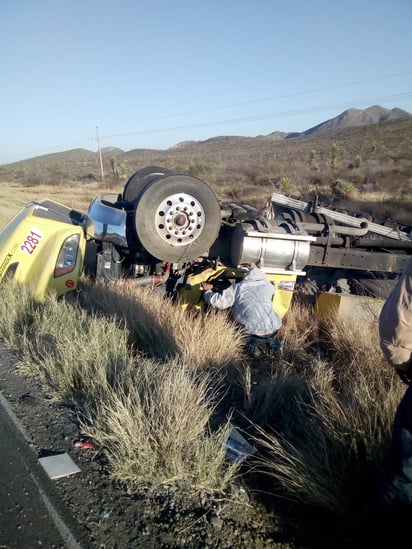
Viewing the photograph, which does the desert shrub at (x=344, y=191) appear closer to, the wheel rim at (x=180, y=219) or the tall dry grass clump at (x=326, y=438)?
the wheel rim at (x=180, y=219)

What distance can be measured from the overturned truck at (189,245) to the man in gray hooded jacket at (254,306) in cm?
37

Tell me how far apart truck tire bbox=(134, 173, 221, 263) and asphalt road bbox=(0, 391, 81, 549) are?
→ 2774 mm

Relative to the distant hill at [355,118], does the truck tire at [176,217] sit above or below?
below

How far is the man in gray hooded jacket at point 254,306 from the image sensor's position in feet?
15.6

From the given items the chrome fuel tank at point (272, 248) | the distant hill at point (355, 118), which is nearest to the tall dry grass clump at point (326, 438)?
the chrome fuel tank at point (272, 248)

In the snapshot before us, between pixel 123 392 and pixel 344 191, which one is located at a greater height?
pixel 123 392

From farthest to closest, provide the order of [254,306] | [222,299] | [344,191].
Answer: [344,191] < [222,299] < [254,306]

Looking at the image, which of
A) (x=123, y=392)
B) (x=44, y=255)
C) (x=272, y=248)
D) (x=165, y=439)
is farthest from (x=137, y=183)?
(x=165, y=439)

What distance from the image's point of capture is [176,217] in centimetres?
499

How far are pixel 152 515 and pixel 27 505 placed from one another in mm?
648

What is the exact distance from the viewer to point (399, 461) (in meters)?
1.84

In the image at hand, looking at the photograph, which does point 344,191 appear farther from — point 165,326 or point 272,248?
point 165,326

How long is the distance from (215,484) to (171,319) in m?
2.48

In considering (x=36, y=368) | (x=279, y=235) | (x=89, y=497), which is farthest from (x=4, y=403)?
(x=279, y=235)
